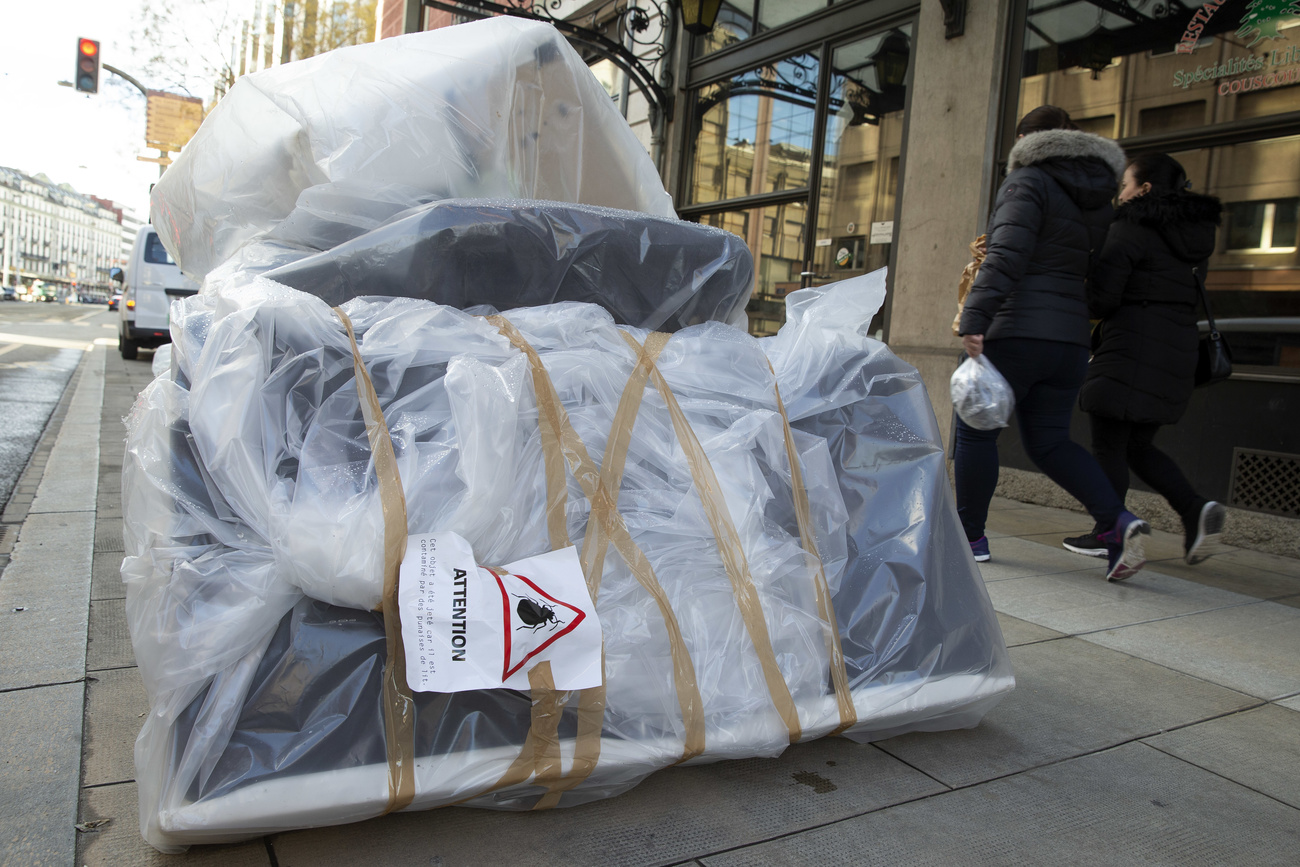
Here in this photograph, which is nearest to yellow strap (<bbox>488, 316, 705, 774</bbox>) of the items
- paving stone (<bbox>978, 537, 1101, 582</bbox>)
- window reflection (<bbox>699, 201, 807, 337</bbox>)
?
paving stone (<bbox>978, 537, 1101, 582</bbox>)

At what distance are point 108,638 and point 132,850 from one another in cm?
115

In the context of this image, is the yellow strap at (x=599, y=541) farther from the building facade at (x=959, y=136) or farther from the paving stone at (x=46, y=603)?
the building facade at (x=959, y=136)

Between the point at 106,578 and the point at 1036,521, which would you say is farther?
the point at 1036,521

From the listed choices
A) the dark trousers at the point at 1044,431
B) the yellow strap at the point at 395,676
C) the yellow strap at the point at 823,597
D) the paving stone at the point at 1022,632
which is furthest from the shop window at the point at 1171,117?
the yellow strap at the point at 395,676

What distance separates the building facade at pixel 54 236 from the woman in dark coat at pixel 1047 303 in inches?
4825

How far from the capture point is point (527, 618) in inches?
56.8

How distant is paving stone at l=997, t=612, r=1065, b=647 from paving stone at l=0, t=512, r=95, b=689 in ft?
8.22

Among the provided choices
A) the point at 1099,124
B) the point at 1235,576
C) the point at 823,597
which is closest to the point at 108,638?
the point at 823,597

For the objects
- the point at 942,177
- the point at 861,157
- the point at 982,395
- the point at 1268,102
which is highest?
the point at 861,157

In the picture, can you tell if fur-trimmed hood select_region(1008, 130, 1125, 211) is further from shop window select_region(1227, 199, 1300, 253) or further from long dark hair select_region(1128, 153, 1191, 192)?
shop window select_region(1227, 199, 1300, 253)

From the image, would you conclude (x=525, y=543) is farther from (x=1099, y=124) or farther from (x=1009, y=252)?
(x=1099, y=124)

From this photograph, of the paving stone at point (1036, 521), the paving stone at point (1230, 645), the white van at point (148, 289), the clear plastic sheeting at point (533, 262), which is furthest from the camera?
the white van at point (148, 289)

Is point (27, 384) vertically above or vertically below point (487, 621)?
below

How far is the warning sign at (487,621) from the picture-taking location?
138 centimetres
